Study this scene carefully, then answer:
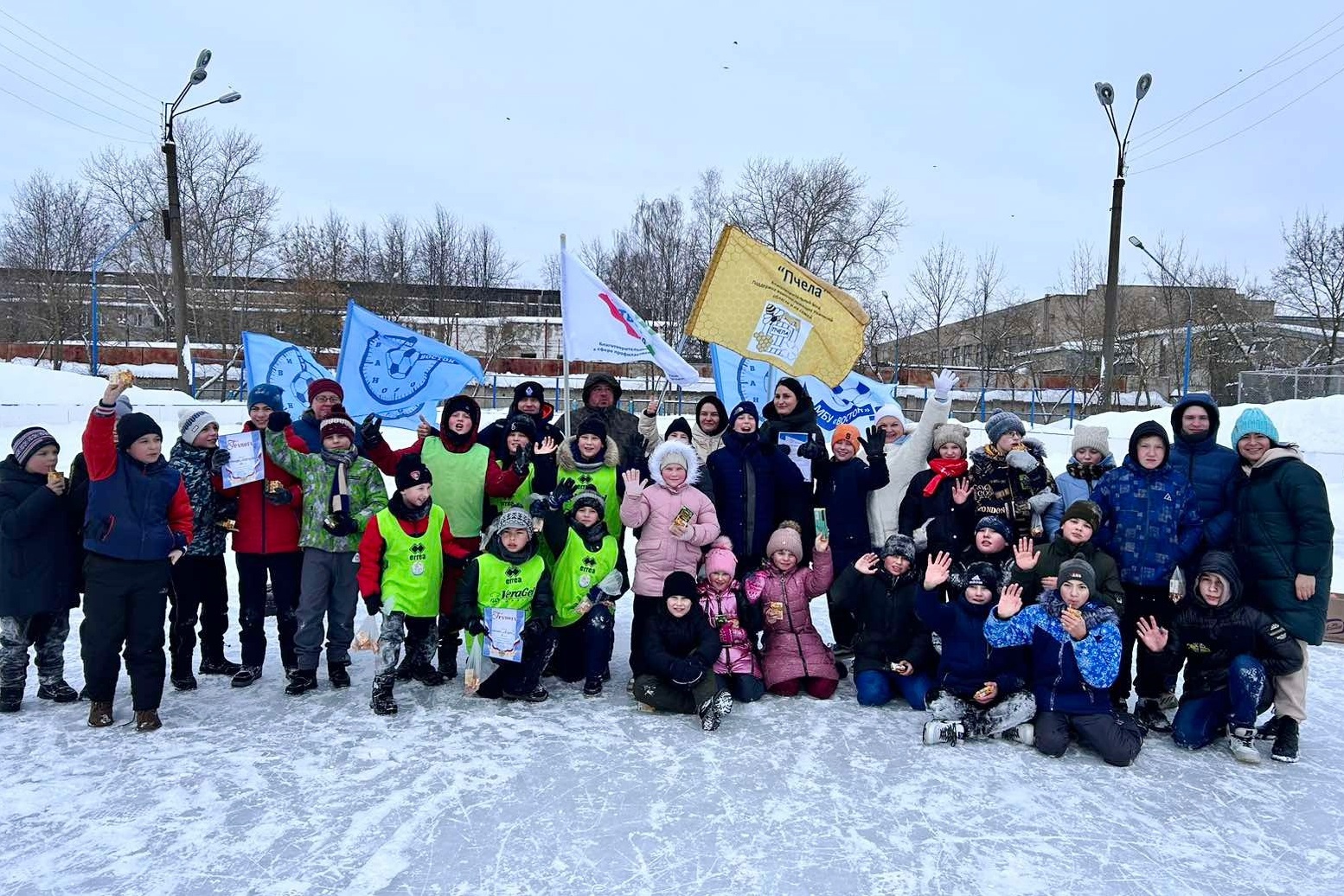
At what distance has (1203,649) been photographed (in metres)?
4.75

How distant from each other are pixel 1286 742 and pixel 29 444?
22.8 ft

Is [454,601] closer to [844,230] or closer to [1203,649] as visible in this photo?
[1203,649]

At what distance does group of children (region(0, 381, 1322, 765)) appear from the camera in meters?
4.59

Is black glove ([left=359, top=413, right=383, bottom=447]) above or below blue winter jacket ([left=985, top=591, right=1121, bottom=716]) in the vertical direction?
above

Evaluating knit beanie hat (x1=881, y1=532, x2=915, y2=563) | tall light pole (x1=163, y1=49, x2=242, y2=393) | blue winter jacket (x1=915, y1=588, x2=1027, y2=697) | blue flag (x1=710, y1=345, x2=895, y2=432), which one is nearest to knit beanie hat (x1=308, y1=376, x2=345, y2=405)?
blue flag (x1=710, y1=345, x2=895, y2=432)

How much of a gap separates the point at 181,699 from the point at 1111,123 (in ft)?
55.2

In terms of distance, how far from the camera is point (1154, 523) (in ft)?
15.9

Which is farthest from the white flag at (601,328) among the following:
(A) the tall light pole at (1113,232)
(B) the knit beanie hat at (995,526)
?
(A) the tall light pole at (1113,232)

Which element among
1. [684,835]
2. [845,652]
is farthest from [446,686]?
[845,652]

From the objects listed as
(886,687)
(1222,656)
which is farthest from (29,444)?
(1222,656)

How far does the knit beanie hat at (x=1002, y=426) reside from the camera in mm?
5559

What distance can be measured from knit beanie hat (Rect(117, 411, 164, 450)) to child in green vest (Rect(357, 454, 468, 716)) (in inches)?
48.7

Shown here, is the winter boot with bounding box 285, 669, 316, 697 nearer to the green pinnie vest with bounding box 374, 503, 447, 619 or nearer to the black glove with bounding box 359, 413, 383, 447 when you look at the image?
the green pinnie vest with bounding box 374, 503, 447, 619

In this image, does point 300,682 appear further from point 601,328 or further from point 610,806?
point 601,328
